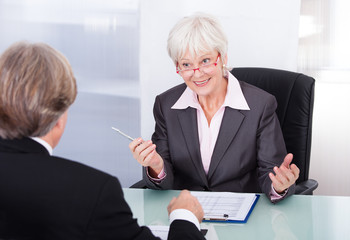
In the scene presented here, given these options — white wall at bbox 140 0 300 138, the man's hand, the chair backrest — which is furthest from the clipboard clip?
white wall at bbox 140 0 300 138

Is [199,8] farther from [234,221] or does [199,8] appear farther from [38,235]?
[38,235]

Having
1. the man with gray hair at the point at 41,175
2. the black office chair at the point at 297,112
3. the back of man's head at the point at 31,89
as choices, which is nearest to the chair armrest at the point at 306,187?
the black office chair at the point at 297,112

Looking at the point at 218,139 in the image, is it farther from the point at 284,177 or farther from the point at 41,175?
the point at 41,175

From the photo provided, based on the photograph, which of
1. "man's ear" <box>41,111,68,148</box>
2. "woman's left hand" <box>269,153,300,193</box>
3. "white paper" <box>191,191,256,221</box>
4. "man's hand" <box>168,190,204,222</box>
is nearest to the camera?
"man's ear" <box>41,111,68,148</box>

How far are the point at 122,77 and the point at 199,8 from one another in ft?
2.31

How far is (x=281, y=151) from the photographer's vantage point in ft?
7.78

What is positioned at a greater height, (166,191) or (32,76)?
(32,76)

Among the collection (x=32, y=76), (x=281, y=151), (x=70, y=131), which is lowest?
(x=70, y=131)

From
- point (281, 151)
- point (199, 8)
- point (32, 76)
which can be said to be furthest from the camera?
point (199, 8)

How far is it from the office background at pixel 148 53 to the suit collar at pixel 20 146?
2230 millimetres

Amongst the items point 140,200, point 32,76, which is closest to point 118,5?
point 140,200

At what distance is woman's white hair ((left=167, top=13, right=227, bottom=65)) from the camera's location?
2.33 metres

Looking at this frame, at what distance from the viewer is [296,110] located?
2.62 m

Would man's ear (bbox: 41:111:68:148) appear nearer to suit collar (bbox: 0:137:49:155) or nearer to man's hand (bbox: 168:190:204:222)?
suit collar (bbox: 0:137:49:155)
